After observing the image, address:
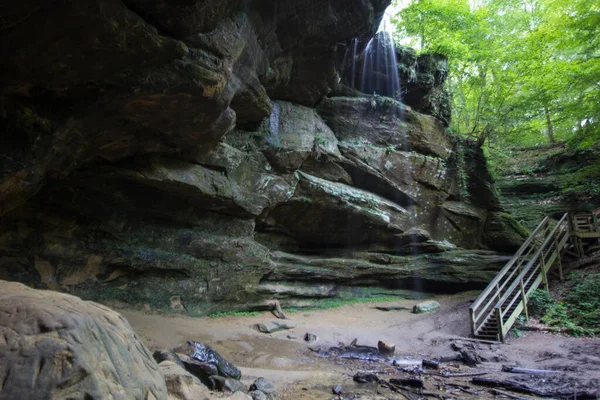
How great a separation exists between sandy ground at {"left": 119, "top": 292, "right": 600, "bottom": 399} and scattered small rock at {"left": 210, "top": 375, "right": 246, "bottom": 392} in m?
1.02

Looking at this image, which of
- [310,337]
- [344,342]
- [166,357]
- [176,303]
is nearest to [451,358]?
[344,342]

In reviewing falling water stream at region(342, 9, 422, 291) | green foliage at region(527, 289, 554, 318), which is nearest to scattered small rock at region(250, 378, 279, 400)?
green foliage at region(527, 289, 554, 318)

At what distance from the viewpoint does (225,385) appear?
15.7ft

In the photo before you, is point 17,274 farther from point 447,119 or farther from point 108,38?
point 447,119

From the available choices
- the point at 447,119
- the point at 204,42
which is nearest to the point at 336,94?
the point at 447,119

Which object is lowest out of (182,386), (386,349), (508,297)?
(386,349)

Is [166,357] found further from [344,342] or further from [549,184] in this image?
[549,184]

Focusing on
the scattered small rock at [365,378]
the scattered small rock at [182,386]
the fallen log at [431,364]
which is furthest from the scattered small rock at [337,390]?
the fallen log at [431,364]

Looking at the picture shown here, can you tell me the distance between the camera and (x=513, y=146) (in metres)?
24.4

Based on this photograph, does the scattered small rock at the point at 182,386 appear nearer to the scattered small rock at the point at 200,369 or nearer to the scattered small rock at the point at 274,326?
the scattered small rock at the point at 200,369

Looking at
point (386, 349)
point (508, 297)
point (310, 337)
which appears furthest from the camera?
point (508, 297)

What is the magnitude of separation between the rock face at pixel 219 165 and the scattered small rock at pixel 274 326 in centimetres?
160

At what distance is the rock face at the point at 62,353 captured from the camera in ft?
7.22

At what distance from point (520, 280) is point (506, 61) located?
12538 mm
